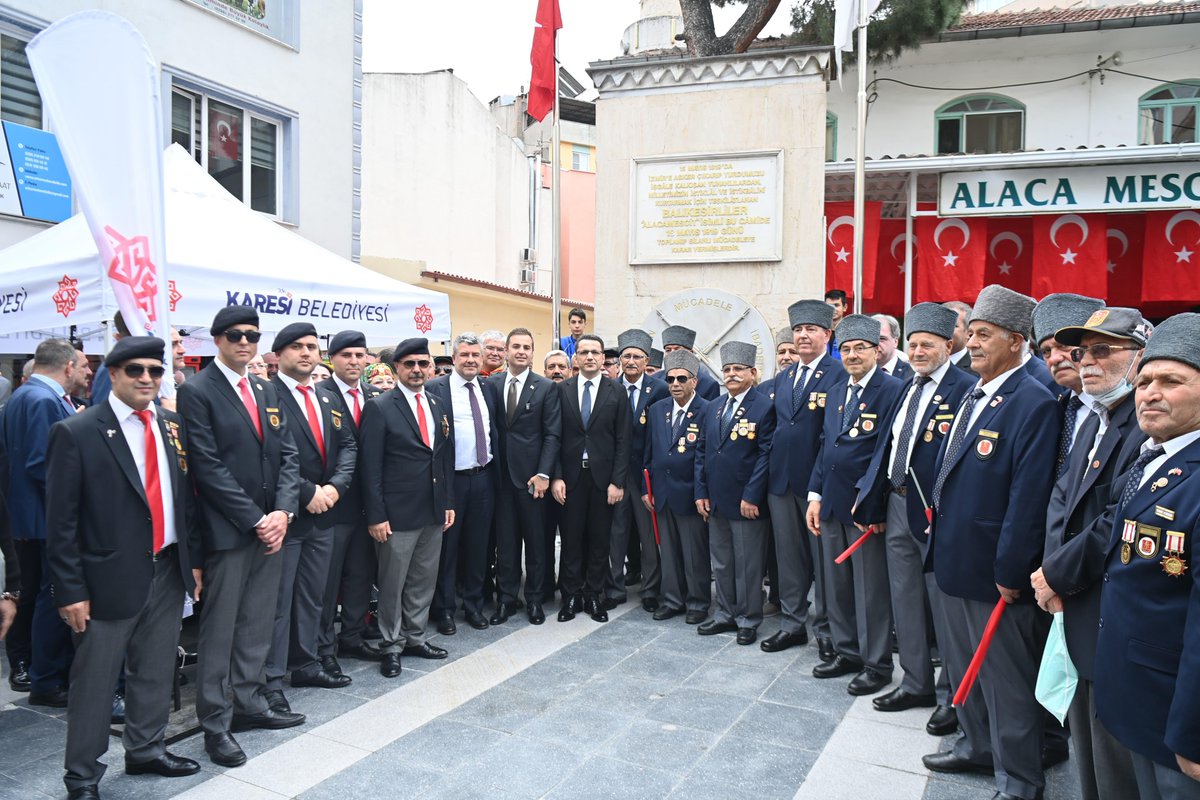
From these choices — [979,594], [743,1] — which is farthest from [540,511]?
[743,1]

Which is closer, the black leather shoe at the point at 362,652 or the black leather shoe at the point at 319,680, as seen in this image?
the black leather shoe at the point at 319,680

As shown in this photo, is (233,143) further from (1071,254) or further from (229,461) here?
(1071,254)

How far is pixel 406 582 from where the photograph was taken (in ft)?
16.5

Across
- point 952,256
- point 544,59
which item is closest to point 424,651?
point 544,59

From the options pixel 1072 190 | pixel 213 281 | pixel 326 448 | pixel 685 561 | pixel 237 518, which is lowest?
pixel 685 561

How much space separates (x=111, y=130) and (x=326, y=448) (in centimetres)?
184

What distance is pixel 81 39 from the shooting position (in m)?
3.75

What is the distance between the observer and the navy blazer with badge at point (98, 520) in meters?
3.14

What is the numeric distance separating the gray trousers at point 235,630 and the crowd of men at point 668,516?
0.01 meters

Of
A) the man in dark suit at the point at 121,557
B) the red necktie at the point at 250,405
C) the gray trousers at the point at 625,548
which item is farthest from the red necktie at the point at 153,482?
the gray trousers at the point at 625,548

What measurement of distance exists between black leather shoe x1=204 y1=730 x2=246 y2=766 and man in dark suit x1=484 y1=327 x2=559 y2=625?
7.66 feet

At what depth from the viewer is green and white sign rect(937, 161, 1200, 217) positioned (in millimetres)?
9398

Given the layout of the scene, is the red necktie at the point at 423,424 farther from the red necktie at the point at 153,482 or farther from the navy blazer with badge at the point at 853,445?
the navy blazer with badge at the point at 853,445

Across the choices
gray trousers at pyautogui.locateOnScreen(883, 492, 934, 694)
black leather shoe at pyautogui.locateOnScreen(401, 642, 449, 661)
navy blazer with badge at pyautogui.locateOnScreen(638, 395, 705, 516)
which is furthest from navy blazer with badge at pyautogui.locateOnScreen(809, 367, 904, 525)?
black leather shoe at pyautogui.locateOnScreen(401, 642, 449, 661)
